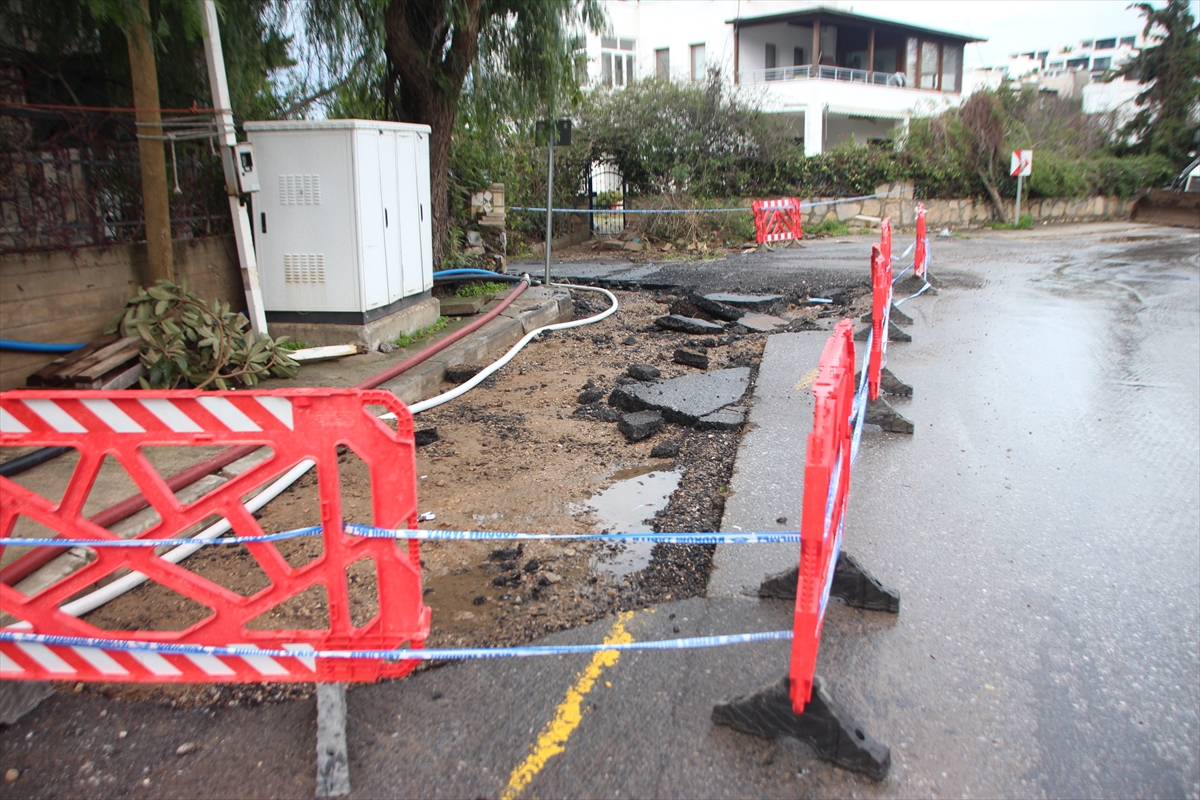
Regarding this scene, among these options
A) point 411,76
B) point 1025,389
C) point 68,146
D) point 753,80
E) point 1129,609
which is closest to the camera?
point 1129,609

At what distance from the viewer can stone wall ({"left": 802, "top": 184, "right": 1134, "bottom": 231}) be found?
2550 cm

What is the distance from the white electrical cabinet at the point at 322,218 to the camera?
26.1 ft

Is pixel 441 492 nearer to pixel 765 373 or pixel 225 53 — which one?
pixel 765 373

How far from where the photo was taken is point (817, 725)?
2.88 m

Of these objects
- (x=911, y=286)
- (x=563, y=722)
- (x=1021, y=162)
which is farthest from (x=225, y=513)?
(x=1021, y=162)

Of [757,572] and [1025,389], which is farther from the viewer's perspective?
[1025,389]

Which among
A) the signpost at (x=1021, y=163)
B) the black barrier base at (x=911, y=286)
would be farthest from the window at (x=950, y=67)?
the black barrier base at (x=911, y=286)

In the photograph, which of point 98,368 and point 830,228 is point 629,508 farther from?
point 830,228

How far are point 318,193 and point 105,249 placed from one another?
6.24 feet

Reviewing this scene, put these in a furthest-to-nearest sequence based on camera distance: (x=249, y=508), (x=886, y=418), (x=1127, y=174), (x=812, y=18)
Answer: (x=812, y=18)
(x=1127, y=174)
(x=886, y=418)
(x=249, y=508)

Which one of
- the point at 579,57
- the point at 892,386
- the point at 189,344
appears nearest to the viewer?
the point at 189,344

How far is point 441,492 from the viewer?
5473 millimetres

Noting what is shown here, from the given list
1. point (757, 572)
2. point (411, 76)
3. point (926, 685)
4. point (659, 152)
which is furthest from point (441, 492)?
point (659, 152)

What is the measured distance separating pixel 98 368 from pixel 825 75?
3968 cm
